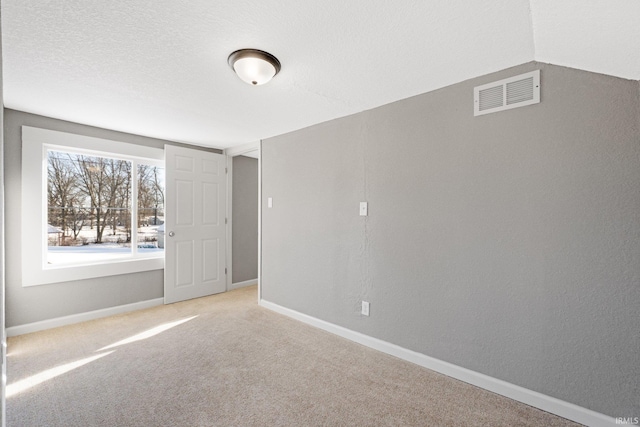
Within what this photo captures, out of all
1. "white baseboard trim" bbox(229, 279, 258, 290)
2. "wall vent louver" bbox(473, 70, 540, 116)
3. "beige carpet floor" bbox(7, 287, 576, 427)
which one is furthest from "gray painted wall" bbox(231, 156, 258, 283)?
"wall vent louver" bbox(473, 70, 540, 116)

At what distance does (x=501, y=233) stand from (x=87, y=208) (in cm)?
424

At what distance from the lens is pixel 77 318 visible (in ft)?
11.0

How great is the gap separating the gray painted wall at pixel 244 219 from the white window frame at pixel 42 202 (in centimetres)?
161

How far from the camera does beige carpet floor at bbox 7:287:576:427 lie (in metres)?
1.85

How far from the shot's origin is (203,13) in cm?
157

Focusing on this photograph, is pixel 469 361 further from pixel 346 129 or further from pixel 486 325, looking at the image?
pixel 346 129

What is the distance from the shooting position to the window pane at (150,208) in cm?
399

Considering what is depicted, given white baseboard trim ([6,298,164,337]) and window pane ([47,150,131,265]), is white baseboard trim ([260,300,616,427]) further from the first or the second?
window pane ([47,150,131,265])

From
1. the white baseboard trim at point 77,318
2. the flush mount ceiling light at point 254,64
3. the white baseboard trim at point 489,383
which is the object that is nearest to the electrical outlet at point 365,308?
the white baseboard trim at point 489,383

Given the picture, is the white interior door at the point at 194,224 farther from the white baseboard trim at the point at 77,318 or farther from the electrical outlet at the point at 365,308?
the electrical outlet at the point at 365,308

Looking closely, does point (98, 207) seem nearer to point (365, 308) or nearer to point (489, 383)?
point (365, 308)

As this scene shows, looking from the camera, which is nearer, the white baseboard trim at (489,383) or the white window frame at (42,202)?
the white baseboard trim at (489,383)

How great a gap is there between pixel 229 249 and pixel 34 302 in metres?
2.26

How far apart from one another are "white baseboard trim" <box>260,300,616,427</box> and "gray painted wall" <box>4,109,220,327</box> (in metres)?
2.64
